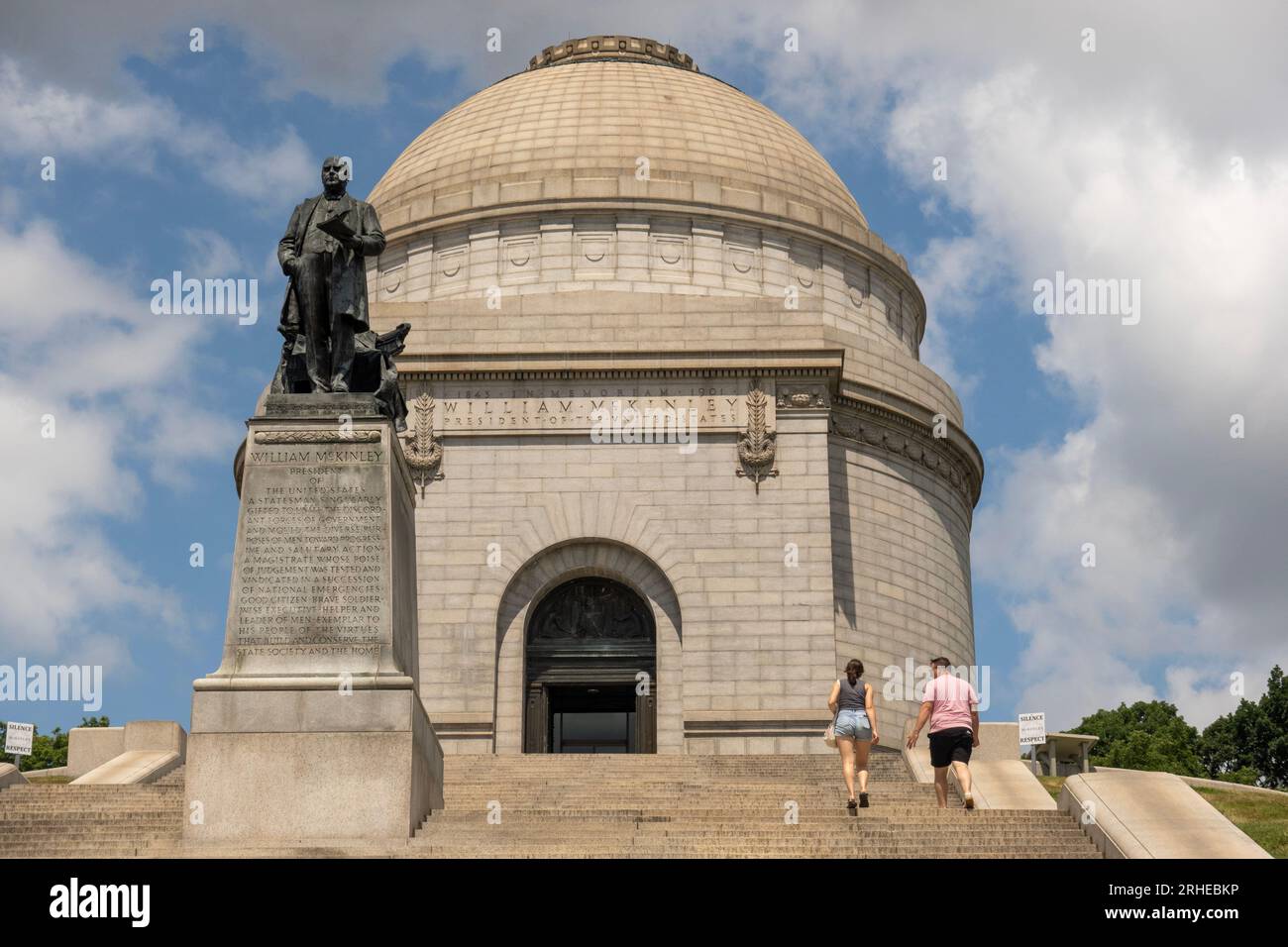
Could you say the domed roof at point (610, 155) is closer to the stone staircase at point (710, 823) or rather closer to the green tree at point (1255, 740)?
the stone staircase at point (710, 823)

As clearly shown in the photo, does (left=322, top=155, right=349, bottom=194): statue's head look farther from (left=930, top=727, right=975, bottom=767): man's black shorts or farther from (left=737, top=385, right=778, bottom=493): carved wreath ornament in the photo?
(left=737, top=385, right=778, bottom=493): carved wreath ornament

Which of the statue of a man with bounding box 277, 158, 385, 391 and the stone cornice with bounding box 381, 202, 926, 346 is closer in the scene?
the statue of a man with bounding box 277, 158, 385, 391

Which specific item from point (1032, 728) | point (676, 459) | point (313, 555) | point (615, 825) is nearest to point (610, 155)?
point (676, 459)

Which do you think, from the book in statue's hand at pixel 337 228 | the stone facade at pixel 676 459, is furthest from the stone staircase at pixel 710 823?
the stone facade at pixel 676 459

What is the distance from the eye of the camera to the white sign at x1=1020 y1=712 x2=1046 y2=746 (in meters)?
30.1

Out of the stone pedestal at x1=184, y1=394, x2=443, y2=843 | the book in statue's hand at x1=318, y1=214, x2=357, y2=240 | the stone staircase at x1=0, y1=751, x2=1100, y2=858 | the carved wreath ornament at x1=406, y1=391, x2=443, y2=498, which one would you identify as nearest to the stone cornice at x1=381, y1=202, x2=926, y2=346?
the carved wreath ornament at x1=406, y1=391, x2=443, y2=498

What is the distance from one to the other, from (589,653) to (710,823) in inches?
567

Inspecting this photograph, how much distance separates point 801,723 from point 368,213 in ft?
47.7

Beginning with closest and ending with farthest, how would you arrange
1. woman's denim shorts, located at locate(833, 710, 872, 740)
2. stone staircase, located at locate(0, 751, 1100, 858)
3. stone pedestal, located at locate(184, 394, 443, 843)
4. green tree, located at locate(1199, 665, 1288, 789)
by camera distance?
stone staircase, located at locate(0, 751, 1100, 858), stone pedestal, located at locate(184, 394, 443, 843), woman's denim shorts, located at locate(833, 710, 872, 740), green tree, located at locate(1199, 665, 1288, 789)

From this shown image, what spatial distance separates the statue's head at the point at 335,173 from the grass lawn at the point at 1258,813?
11227mm

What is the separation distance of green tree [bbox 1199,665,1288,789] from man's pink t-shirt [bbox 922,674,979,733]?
5461 cm

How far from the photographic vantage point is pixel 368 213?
19750 mm

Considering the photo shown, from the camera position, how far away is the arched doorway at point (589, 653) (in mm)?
32438
